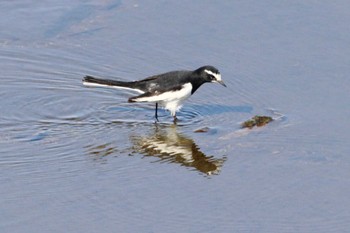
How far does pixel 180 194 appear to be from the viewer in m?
9.15

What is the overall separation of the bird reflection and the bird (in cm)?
37

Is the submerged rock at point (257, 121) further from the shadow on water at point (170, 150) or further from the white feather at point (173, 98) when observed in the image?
the white feather at point (173, 98)

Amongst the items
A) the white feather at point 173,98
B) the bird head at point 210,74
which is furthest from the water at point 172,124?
the bird head at point 210,74

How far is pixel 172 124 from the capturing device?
1133 cm

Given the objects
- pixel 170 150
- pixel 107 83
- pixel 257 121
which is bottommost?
pixel 170 150

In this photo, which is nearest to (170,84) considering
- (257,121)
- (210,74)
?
(210,74)

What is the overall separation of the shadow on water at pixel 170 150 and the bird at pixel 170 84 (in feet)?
1.47

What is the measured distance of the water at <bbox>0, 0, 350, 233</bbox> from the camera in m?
8.77

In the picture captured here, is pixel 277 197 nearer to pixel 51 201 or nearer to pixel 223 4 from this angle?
pixel 51 201

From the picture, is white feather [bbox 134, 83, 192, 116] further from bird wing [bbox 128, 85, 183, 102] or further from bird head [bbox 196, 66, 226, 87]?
bird head [bbox 196, 66, 226, 87]

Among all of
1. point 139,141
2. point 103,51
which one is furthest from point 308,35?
point 139,141

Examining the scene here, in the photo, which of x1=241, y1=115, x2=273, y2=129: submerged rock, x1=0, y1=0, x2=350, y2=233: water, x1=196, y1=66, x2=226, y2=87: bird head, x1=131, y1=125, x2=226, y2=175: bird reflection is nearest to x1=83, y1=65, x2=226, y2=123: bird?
x1=196, y1=66, x2=226, y2=87: bird head

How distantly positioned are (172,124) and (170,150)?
86cm

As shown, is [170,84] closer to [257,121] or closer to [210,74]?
[210,74]
